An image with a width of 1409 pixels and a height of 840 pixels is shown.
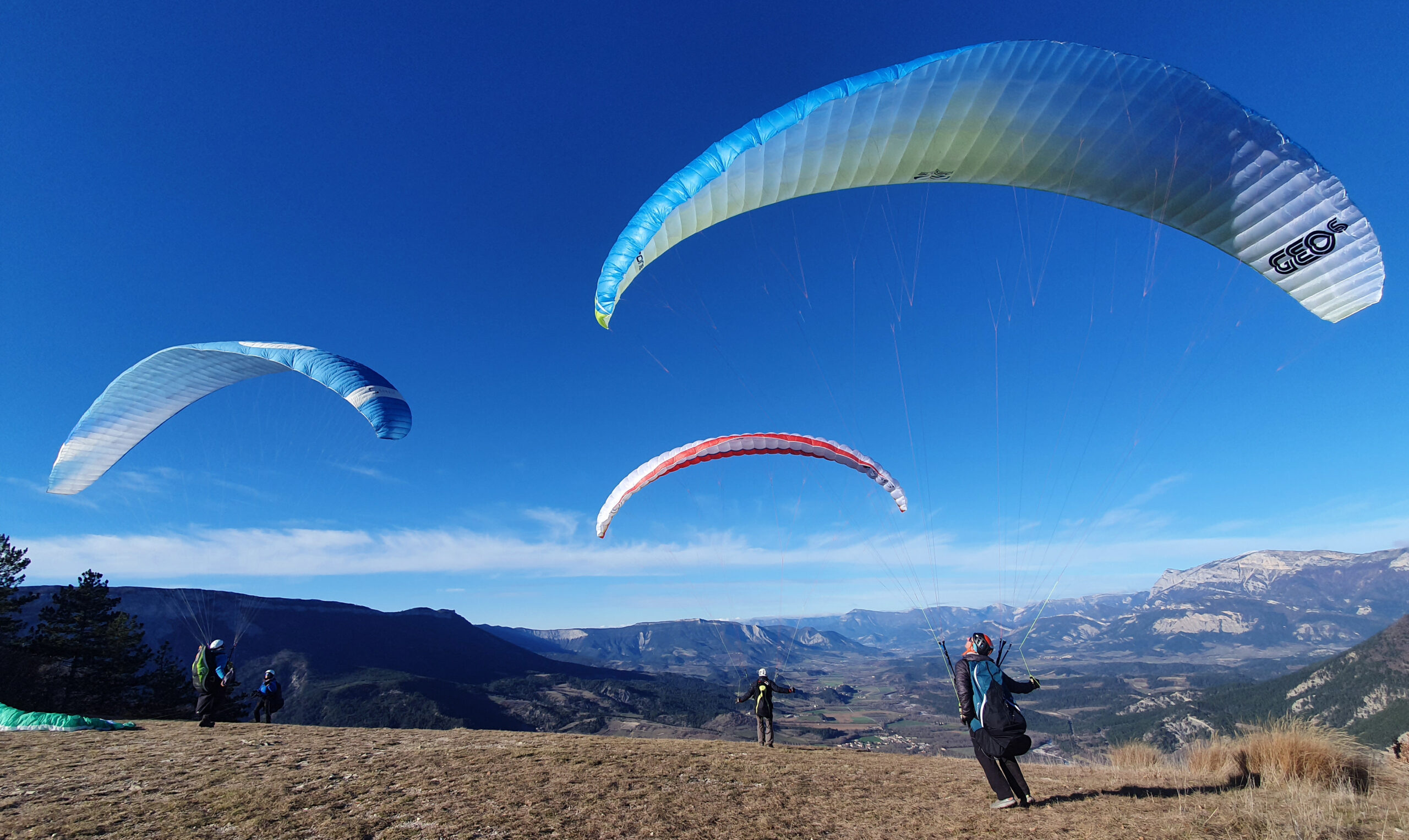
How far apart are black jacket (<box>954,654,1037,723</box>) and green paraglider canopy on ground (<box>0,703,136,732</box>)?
52.9ft

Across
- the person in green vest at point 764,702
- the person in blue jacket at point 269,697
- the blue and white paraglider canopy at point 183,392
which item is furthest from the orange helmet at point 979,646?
the person in blue jacket at point 269,697

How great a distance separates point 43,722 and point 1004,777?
57.7ft

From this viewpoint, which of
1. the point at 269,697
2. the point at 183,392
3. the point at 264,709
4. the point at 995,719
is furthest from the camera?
the point at 183,392

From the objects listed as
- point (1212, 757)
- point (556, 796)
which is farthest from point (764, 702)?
point (1212, 757)

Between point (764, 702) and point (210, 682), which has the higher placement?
point (210, 682)

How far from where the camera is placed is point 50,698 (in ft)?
81.8

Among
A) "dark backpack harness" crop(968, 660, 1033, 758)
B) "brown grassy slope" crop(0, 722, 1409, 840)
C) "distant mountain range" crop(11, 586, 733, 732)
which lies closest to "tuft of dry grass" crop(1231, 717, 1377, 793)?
"brown grassy slope" crop(0, 722, 1409, 840)

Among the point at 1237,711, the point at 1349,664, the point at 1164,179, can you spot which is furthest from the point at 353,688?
the point at 1349,664

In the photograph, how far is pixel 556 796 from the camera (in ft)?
23.1

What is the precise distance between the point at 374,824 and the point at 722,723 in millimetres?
153614

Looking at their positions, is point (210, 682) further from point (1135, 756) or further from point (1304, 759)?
point (1304, 759)

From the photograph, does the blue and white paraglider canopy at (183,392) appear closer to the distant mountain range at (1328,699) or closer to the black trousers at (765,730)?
the black trousers at (765,730)

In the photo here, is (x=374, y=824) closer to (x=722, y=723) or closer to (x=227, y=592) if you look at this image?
(x=722, y=723)

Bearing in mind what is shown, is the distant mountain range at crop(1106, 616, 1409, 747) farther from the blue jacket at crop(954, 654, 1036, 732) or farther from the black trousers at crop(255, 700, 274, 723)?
the black trousers at crop(255, 700, 274, 723)
